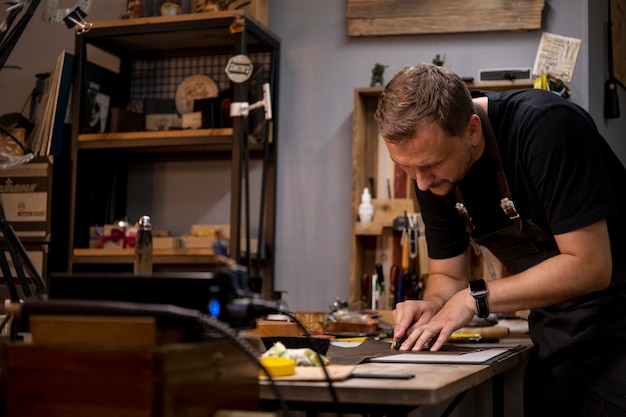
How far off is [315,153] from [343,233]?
39cm

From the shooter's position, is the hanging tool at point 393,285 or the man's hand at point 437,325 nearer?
the man's hand at point 437,325

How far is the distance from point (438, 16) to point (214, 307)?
2.85m

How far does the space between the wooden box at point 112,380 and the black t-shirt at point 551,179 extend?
107cm

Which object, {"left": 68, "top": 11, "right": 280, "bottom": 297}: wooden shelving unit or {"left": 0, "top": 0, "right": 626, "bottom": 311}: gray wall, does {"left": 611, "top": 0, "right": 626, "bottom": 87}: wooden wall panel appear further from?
{"left": 68, "top": 11, "right": 280, "bottom": 297}: wooden shelving unit

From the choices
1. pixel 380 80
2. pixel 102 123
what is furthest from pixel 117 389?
pixel 102 123

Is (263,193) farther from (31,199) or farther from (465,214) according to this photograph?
(465,214)

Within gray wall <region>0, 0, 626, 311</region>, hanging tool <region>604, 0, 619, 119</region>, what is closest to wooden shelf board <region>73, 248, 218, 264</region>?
gray wall <region>0, 0, 626, 311</region>

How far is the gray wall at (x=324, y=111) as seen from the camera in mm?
3674

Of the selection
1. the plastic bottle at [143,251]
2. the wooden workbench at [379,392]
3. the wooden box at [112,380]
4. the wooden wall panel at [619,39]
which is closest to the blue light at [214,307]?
the wooden box at [112,380]

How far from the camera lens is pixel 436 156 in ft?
6.09

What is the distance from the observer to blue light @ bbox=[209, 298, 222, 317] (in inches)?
41.7

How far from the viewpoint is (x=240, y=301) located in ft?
3.52

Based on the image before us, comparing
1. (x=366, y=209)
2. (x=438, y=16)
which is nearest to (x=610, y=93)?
(x=438, y=16)

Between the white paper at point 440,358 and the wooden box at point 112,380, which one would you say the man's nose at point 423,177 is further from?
the wooden box at point 112,380
